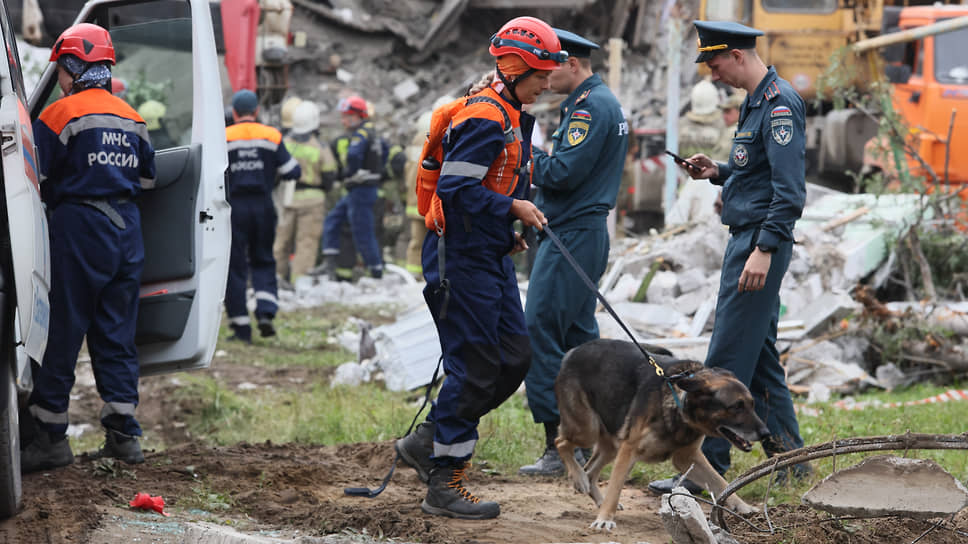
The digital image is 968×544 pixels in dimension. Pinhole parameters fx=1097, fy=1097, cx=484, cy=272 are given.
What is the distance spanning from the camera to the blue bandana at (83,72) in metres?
5.11

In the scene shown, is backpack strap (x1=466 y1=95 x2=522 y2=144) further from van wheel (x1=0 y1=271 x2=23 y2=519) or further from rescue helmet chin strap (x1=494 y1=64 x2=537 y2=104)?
van wheel (x1=0 y1=271 x2=23 y2=519)

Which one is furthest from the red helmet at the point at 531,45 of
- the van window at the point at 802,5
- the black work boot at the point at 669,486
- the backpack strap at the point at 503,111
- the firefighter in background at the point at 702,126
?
the van window at the point at 802,5

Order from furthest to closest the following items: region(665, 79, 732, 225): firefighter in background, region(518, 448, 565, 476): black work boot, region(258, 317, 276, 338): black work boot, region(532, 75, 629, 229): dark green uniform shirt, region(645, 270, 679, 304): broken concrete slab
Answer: region(665, 79, 732, 225): firefighter in background → region(258, 317, 276, 338): black work boot → region(645, 270, 679, 304): broken concrete slab → region(518, 448, 565, 476): black work boot → region(532, 75, 629, 229): dark green uniform shirt

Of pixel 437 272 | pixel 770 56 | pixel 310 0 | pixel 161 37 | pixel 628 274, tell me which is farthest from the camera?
pixel 310 0

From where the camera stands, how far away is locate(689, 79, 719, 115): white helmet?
13.9 m

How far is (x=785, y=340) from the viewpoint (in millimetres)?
8391

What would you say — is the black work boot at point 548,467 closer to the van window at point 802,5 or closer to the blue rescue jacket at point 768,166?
the blue rescue jacket at point 768,166

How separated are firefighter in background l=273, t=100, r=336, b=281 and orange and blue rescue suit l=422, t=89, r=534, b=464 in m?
9.54

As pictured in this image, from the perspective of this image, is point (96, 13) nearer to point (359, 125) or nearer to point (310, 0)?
point (359, 125)

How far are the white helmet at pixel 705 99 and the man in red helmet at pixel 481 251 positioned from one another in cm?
975

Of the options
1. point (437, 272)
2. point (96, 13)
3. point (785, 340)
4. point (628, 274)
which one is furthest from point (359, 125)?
point (437, 272)

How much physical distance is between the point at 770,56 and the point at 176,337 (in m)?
12.0

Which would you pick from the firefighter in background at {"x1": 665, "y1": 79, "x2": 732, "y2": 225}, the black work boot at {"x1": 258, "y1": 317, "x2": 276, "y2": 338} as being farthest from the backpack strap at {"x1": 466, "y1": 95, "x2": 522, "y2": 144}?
the firefighter in background at {"x1": 665, "y1": 79, "x2": 732, "y2": 225}

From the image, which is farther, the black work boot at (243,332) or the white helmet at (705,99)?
the white helmet at (705,99)
